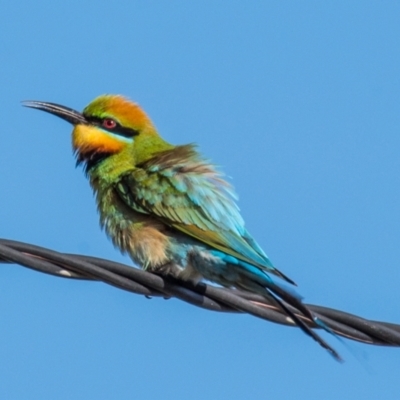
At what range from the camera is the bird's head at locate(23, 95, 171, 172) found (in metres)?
4.57

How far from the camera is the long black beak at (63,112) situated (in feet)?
15.6

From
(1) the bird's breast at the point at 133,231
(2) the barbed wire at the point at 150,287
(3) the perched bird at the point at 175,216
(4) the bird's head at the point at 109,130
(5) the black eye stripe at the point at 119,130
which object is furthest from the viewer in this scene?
(5) the black eye stripe at the point at 119,130

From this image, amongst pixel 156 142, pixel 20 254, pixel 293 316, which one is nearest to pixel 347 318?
pixel 293 316

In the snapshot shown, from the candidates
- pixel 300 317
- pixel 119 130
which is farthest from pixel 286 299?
pixel 119 130

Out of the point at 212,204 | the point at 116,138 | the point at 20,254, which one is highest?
the point at 116,138

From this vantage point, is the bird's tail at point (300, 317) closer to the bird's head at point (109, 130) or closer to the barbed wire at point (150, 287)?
the barbed wire at point (150, 287)

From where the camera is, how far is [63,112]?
4805mm

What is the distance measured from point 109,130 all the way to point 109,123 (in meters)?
0.04

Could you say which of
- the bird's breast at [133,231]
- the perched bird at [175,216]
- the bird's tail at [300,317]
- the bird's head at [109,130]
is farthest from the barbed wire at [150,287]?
the bird's head at [109,130]

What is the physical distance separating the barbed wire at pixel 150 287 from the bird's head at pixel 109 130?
1503 mm

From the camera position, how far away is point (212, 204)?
4.09 metres

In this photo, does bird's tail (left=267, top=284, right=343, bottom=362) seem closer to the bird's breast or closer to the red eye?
the bird's breast

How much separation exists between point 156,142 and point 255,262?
1175 millimetres

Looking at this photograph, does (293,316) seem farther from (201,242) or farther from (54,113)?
(54,113)
